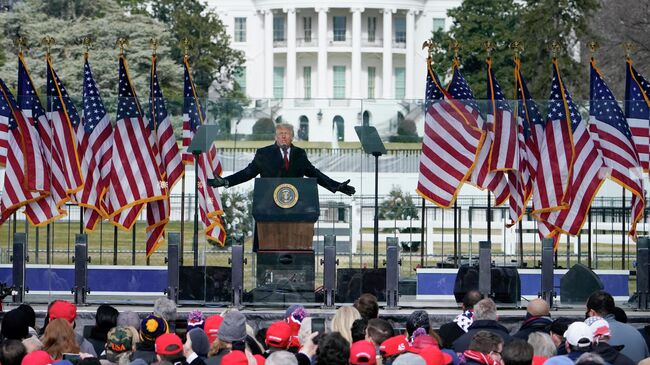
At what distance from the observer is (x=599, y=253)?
32188 mm

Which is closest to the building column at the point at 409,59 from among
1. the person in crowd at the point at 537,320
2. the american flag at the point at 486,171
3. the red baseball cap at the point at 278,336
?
the american flag at the point at 486,171

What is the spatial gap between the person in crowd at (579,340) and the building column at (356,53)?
98.8 m


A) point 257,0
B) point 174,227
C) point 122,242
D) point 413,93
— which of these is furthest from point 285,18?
point 174,227

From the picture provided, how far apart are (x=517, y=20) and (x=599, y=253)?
53.0m

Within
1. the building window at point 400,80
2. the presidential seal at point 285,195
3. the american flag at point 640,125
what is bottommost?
the presidential seal at point 285,195

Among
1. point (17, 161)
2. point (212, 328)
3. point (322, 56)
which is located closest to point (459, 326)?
point (212, 328)

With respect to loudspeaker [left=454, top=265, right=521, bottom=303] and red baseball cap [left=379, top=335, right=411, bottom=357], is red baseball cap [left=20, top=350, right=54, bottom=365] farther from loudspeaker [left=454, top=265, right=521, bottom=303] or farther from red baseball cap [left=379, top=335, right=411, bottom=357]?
loudspeaker [left=454, top=265, right=521, bottom=303]

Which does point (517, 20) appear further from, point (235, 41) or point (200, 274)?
point (200, 274)

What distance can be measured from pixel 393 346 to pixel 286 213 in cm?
998

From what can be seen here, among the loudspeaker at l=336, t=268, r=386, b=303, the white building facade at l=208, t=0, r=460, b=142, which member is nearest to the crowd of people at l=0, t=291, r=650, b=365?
the loudspeaker at l=336, t=268, r=386, b=303

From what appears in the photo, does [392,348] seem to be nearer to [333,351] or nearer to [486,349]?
[486,349]

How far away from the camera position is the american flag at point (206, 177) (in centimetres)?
2638

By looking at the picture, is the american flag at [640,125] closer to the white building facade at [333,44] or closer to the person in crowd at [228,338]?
the person in crowd at [228,338]

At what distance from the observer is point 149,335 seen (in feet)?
53.6
